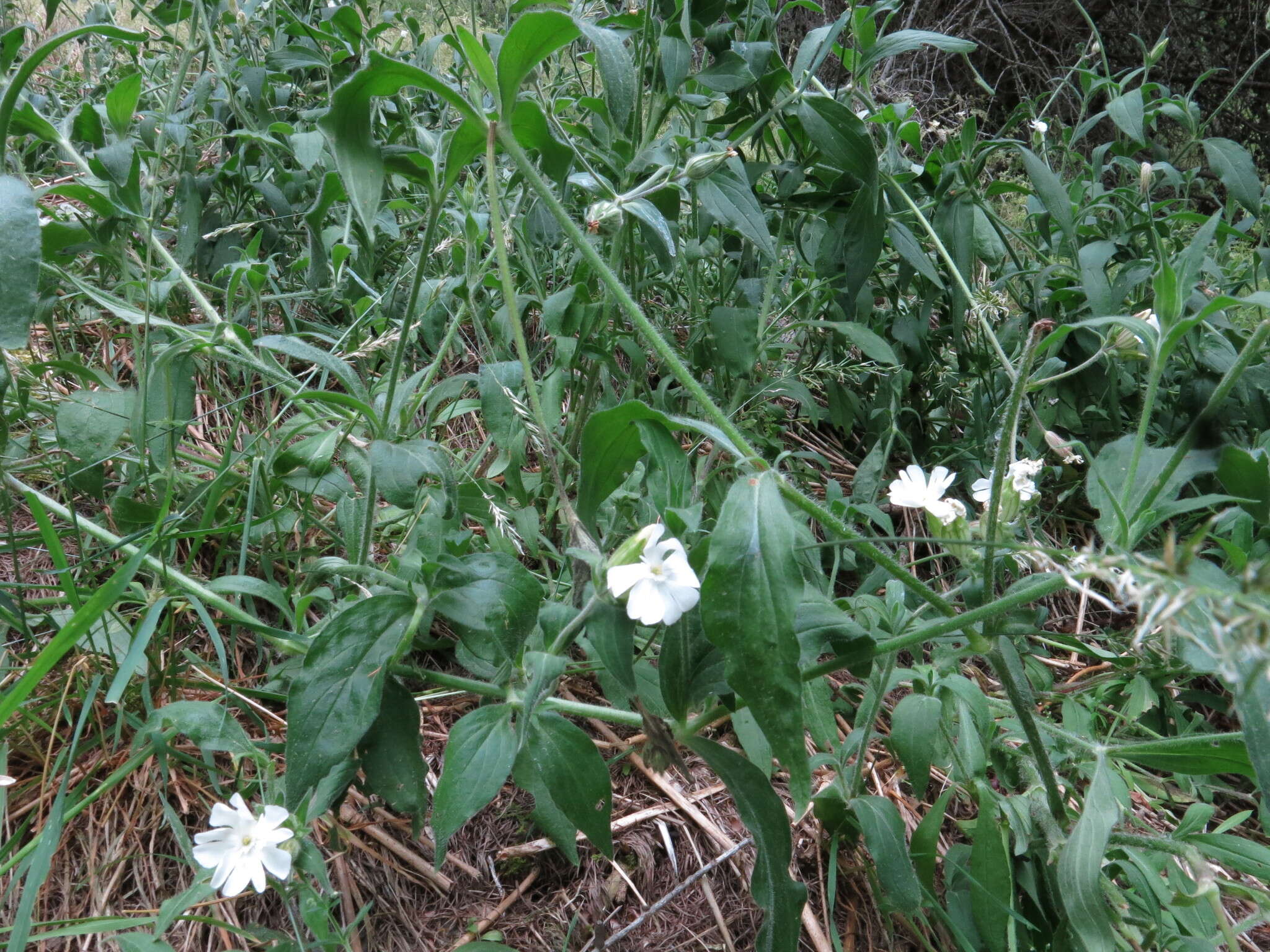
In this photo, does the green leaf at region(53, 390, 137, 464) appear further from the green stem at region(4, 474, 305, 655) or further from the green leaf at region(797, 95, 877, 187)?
the green leaf at region(797, 95, 877, 187)

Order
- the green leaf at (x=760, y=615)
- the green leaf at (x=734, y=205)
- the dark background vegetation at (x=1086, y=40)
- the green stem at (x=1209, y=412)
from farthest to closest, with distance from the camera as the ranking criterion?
the dark background vegetation at (x=1086, y=40) < the green leaf at (x=734, y=205) < the green stem at (x=1209, y=412) < the green leaf at (x=760, y=615)

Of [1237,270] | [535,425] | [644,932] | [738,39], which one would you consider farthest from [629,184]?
[1237,270]

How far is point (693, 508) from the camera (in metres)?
0.85

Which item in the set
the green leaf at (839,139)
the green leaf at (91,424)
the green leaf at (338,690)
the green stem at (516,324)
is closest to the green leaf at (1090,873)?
the green stem at (516,324)

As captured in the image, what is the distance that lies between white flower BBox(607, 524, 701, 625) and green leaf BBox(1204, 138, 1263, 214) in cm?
141

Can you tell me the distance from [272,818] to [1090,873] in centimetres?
75

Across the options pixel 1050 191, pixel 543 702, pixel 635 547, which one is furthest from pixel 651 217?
pixel 1050 191

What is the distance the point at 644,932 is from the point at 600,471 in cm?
57

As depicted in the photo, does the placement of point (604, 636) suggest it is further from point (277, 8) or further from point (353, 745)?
point (277, 8)

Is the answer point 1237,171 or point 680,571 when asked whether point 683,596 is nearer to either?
point 680,571

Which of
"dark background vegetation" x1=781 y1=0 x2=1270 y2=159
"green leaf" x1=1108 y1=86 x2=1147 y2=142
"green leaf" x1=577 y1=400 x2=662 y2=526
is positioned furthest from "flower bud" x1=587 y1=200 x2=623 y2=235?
"dark background vegetation" x1=781 y1=0 x2=1270 y2=159

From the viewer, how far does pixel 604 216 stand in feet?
3.40

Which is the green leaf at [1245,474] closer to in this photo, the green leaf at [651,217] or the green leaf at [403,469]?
the green leaf at [651,217]

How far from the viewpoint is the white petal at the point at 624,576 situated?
739mm
